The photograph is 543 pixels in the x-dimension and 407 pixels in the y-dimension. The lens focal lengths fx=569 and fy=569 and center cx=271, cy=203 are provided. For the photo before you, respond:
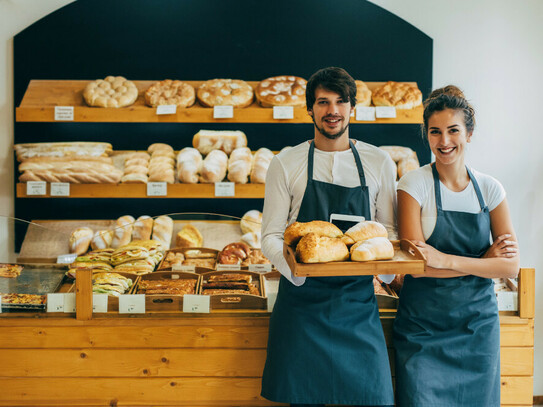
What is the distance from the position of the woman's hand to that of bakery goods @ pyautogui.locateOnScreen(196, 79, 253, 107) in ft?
6.44

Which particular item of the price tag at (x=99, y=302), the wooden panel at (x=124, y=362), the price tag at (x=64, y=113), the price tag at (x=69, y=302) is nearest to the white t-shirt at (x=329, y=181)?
the wooden panel at (x=124, y=362)

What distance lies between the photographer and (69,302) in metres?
2.41

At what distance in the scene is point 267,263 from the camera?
275cm

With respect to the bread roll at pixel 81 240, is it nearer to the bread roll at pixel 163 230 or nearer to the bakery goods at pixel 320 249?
the bread roll at pixel 163 230

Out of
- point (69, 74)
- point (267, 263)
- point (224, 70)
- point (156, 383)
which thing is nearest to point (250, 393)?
point (156, 383)

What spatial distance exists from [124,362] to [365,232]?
4.02 ft

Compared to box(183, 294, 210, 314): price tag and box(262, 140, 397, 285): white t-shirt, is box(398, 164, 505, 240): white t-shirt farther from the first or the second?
box(183, 294, 210, 314): price tag

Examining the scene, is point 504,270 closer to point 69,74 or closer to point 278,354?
point 278,354

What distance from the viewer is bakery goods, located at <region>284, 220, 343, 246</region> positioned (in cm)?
187

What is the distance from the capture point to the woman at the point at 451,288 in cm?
208

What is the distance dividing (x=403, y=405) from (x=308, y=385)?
0.37 m

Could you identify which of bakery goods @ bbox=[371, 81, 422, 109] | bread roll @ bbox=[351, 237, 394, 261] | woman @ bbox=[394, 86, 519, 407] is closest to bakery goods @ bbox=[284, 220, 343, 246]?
bread roll @ bbox=[351, 237, 394, 261]

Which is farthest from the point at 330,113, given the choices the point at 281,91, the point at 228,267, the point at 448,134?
the point at 281,91

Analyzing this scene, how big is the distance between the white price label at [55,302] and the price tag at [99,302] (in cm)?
14
